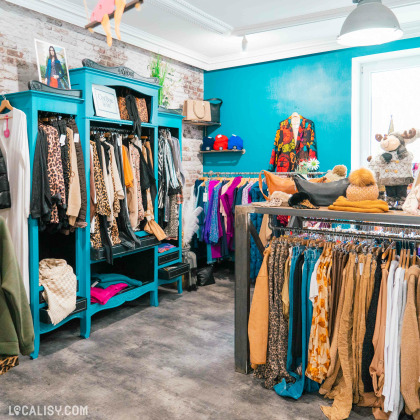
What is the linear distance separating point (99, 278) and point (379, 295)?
249 centimetres

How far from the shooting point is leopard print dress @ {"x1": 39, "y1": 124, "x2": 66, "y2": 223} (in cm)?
306

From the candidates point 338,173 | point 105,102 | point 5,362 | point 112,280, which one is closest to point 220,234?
point 112,280

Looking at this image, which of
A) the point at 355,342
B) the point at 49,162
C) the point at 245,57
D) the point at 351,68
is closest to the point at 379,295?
the point at 355,342

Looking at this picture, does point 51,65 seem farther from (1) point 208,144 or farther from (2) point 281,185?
(1) point 208,144

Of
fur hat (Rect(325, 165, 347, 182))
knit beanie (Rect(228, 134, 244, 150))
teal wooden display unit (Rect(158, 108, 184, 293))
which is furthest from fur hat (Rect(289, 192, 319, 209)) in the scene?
knit beanie (Rect(228, 134, 244, 150))

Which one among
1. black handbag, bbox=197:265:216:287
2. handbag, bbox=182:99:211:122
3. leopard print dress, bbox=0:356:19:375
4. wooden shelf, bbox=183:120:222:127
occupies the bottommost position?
black handbag, bbox=197:265:216:287

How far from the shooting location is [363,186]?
2338mm

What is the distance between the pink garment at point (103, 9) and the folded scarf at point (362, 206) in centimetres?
154

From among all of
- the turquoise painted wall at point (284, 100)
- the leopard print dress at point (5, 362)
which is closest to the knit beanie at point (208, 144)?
the turquoise painted wall at point (284, 100)

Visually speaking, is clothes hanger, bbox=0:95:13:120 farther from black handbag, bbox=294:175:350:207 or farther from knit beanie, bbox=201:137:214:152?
knit beanie, bbox=201:137:214:152

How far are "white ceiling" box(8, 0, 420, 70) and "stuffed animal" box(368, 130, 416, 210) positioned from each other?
6.34 ft

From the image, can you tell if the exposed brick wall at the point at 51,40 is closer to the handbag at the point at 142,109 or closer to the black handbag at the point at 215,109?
the black handbag at the point at 215,109

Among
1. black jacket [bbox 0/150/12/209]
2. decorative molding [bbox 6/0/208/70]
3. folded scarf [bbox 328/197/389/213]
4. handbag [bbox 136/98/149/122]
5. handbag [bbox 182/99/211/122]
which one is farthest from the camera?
handbag [bbox 182/99/211/122]

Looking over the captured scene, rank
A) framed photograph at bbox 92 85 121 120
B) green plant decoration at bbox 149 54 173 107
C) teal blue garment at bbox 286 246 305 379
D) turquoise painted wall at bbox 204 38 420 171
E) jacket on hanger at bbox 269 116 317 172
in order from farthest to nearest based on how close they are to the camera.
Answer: jacket on hanger at bbox 269 116 317 172 < turquoise painted wall at bbox 204 38 420 171 < green plant decoration at bbox 149 54 173 107 < framed photograph at bbox 92 85 121 120 < teal blue garment at bbox 286 246 305 379
